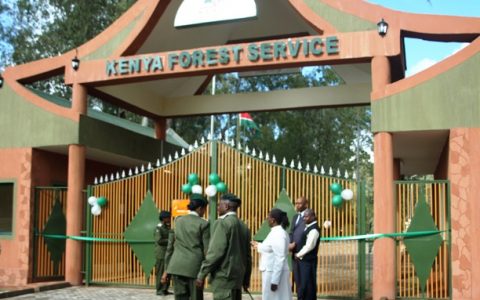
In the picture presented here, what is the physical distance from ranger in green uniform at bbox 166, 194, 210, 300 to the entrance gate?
165 inches

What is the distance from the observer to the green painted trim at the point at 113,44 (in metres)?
12.5

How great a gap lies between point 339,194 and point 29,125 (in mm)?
6657

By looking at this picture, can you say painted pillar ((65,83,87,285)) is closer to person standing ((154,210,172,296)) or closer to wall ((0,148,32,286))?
wall ((0,148,32,286))

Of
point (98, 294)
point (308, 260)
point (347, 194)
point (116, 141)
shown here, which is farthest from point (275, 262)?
point (116, 141)

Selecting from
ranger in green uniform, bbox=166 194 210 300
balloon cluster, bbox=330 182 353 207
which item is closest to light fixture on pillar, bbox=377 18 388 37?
balloon cluster, bbox=330 182 353 207

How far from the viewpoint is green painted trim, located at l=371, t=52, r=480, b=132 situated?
398 inches

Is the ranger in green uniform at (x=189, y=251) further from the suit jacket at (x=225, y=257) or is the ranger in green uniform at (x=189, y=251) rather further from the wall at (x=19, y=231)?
the wall at (x=19, y=231)

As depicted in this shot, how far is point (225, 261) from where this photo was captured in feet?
21.7

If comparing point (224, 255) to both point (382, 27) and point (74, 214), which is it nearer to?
point (382, 27)

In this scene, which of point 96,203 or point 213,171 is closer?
point 213,171

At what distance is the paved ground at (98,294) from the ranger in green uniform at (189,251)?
3894 millimetres

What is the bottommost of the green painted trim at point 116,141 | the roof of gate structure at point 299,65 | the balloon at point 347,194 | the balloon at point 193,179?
the balloon at point 347,194

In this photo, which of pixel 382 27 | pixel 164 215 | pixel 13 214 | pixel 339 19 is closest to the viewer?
pixel 382 27

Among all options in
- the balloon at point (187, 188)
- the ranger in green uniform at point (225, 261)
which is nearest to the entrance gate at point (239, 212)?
the balloon at point (187, 188)
